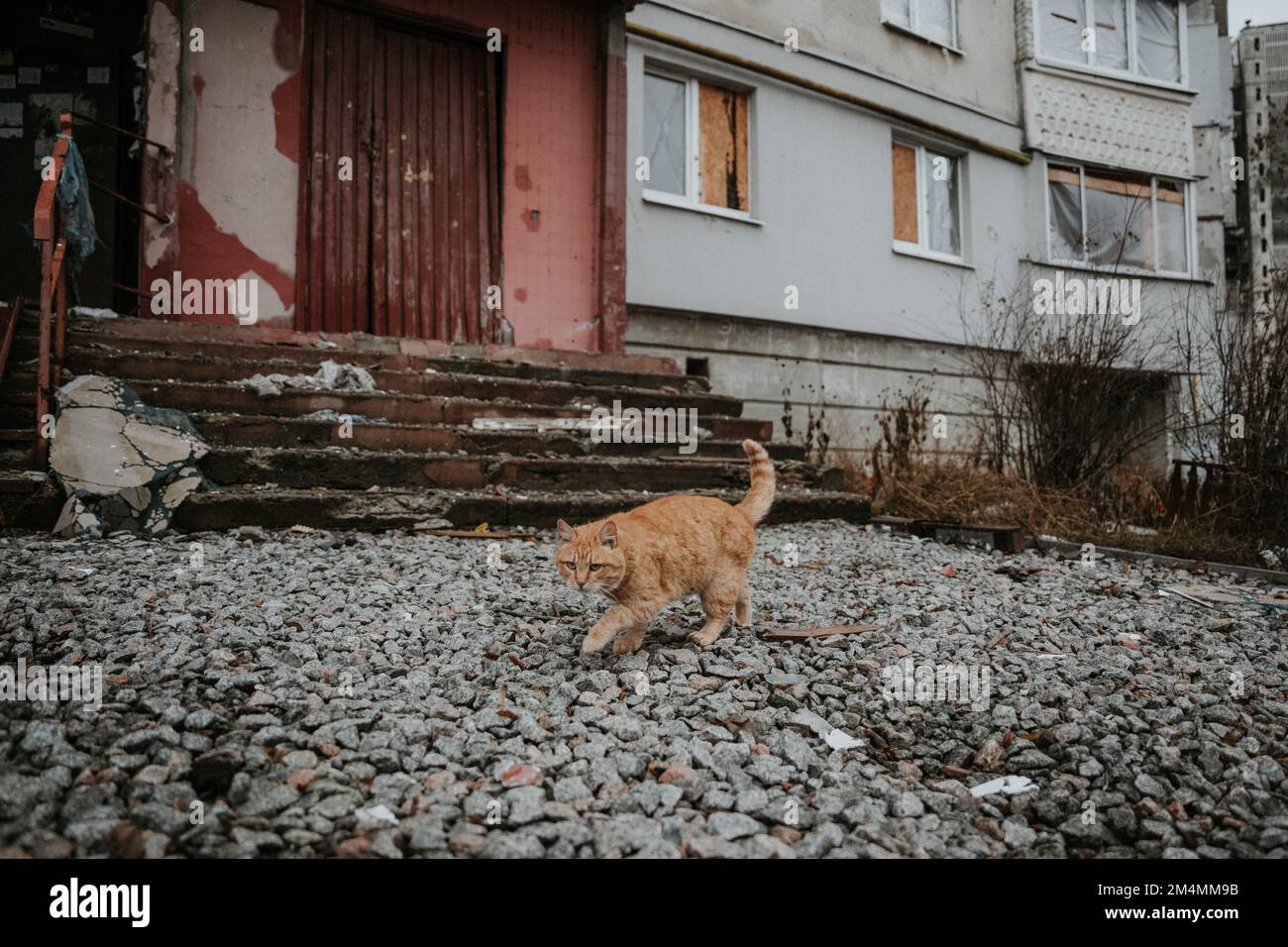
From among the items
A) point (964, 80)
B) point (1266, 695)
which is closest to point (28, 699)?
point (1266, 695)

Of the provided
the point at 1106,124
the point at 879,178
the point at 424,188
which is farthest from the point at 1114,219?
the point at 424,188

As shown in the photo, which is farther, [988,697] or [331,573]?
[331,573]

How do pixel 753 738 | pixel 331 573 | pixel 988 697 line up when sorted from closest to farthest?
pixel 753 738 < pixel 988 697 < pixel 331 573

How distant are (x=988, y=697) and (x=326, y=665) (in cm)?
232

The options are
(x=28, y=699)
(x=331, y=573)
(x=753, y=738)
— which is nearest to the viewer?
(x=28, y=699)

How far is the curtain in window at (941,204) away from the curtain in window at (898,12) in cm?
178

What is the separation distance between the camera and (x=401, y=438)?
5527mm

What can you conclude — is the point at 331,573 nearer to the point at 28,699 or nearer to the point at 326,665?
the point at 326,665

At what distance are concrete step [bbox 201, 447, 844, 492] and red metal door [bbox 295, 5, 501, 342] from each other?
2619 millimetres

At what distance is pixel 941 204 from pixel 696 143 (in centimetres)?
437

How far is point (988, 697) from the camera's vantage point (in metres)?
2.85

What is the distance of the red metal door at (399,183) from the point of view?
724 centimetres

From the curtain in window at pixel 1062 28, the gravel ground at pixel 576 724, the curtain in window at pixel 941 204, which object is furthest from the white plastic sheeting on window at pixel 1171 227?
the gravel ground at pixel 576 724

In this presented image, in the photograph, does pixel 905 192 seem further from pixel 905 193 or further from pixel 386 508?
pixel 386 508
